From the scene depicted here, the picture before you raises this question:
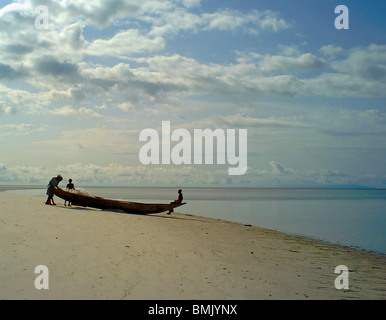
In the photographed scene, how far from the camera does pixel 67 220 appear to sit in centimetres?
1337

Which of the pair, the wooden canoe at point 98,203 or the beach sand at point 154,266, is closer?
the beach sand at point 154,266

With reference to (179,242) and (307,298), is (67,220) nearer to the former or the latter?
(179,242)

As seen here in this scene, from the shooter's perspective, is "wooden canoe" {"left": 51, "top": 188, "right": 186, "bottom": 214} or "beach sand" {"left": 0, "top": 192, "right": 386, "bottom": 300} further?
"wooden canoe" {"left": 51, "top": 188, "right": 186, "bottom": 214}

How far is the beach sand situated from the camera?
22.5 feet

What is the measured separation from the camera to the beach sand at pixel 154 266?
6.87m

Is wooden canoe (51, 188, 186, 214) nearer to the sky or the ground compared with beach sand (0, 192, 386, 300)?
nearer to the sky

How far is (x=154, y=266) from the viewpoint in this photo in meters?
8.47

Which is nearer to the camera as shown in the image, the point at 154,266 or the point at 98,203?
the point at 154,266

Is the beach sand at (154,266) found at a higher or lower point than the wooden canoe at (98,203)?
lower

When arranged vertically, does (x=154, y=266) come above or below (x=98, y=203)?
below
